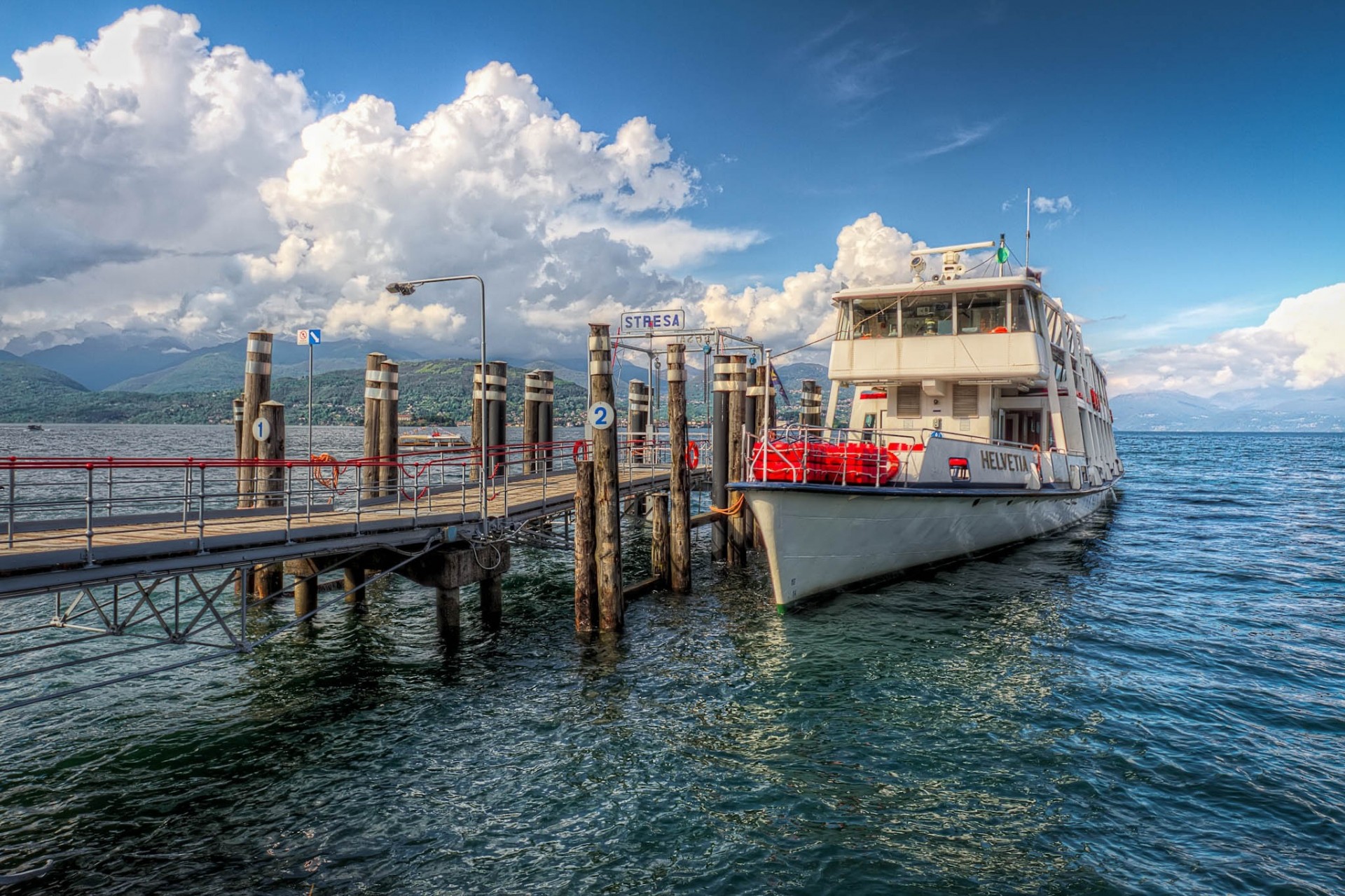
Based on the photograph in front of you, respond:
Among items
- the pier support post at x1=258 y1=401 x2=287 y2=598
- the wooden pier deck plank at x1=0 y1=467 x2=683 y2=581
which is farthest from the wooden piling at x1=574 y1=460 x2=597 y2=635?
the pier support post at x1=258 y1=401 x2=287 y2=598

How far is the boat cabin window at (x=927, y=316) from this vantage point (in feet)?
65.5

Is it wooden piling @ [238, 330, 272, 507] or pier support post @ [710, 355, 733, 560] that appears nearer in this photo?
wooden piling @ [238, 330, 272, 507]

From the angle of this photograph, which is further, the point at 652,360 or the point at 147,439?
the point at 147,439

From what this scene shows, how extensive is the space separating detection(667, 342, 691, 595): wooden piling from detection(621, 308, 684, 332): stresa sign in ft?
6.27

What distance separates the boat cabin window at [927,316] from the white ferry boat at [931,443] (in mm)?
38

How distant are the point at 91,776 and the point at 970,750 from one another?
1013 centimetres

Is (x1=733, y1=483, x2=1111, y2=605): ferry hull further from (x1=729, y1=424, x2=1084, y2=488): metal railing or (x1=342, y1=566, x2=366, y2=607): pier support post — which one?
(x1=342, y1=566, x2=366, y2=607): pier support post

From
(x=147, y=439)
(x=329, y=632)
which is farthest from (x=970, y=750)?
(x=147, y=439)

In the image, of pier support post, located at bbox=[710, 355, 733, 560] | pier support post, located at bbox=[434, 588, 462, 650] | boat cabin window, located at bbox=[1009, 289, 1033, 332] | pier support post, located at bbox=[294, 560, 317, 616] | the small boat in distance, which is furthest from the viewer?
the small boat in distance

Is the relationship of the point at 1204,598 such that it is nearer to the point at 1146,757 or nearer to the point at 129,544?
the point at 1146,757

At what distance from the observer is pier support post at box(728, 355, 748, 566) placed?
18.7m

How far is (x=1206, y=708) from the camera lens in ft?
33.8

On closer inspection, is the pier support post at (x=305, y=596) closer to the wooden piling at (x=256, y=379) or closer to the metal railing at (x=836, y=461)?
the wooden piling at (x=256, y=379)

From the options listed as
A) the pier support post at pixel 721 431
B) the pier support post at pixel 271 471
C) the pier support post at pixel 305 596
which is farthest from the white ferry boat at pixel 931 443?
the pier support post at pixel 271 471
